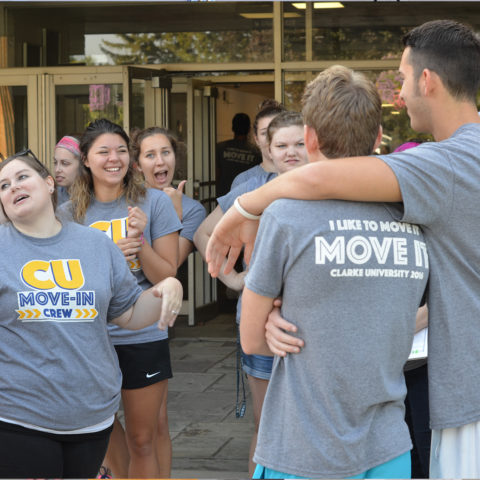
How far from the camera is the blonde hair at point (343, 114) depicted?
2020 millimetres

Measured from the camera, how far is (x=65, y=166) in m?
4.82

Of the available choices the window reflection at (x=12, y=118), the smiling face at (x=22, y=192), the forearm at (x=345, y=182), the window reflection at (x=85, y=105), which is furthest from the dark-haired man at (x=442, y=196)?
the window reflection at (x=12, y=118)

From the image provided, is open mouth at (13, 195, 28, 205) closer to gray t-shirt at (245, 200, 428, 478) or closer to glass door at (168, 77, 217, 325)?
gray t-shirt at (245, 200, 428, 478)

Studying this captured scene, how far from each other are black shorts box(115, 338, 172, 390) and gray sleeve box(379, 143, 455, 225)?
2.01 m

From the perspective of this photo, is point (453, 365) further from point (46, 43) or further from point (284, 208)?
point (46, 43)

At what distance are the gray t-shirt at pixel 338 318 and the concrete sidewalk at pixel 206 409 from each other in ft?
9.02

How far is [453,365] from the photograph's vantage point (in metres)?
2.12

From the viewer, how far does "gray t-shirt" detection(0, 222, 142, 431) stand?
280 centimetres

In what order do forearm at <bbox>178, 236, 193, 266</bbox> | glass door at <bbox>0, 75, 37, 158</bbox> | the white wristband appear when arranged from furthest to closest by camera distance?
glass door at <bbox>0, 75, 37, 158</bbox> → forearm at <bbox>178, 236, 193, 266</bbox> → the white wristband

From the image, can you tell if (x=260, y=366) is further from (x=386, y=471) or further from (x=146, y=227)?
(x=386, y=471)

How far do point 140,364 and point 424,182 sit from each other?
6.82 feet

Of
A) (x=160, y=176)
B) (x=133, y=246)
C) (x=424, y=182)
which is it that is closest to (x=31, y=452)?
(x=133, y=246)

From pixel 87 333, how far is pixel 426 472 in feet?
4.94

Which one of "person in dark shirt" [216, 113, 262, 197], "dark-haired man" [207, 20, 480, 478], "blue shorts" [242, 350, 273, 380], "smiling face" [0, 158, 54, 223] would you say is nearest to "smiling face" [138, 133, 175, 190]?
"blue shorts" [242, 350, 273, 380]
